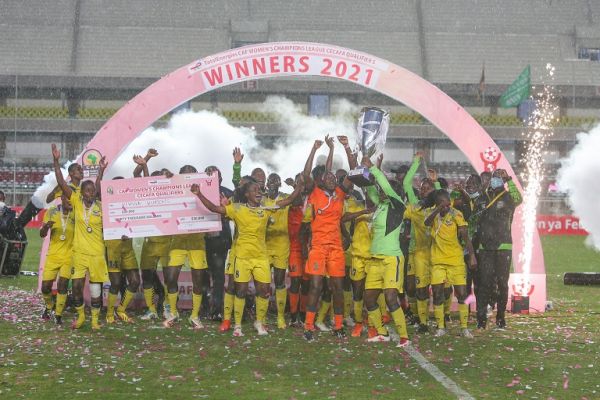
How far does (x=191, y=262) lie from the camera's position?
11969 mm

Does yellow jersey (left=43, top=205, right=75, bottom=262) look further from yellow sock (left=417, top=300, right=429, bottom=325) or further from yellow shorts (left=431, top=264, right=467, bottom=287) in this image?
yellow shorts (left=431, top=264, right=467, bottom=287)

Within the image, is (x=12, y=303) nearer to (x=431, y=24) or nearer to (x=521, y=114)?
(x=521, y=114)

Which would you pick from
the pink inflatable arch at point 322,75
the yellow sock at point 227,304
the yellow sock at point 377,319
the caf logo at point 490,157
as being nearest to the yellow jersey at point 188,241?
the yellow sock at point 227,304

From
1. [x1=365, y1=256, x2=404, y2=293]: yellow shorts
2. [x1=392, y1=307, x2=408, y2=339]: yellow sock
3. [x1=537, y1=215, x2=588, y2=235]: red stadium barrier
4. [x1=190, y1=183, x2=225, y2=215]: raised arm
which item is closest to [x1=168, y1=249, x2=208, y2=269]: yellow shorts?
[x1=190, y1=183, x2=225, y2=215]: raised arm

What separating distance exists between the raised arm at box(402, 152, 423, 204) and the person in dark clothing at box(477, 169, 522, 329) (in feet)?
3.18

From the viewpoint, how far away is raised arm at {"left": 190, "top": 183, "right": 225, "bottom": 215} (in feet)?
37.1

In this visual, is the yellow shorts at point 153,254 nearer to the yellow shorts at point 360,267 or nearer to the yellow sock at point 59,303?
the yellow sock at point 59,303

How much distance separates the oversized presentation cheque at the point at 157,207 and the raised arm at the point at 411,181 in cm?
227

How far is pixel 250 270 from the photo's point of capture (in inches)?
441

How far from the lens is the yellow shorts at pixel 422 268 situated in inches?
466

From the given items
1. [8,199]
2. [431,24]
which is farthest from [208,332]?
[431,24]

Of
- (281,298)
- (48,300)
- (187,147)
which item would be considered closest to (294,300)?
(281,298)

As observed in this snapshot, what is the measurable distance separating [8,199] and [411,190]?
→ 3091 cm

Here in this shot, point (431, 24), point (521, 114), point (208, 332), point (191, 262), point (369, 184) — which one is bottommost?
point (208, 332)
